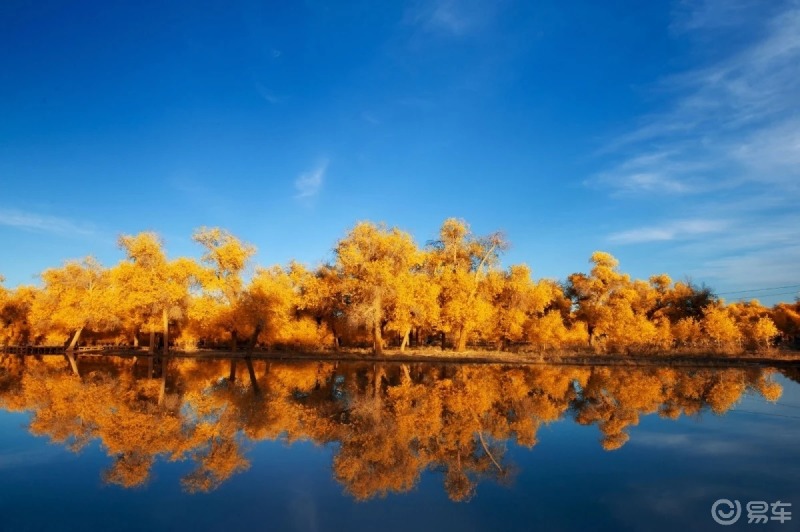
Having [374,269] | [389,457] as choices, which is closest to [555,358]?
[374,269]

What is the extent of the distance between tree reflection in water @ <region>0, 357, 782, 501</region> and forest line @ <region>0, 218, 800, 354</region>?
37.4ft

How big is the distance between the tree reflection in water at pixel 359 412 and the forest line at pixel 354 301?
37.4ft

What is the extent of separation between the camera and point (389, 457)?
38.3ft

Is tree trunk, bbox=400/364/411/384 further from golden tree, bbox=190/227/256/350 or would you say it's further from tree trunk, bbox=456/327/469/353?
golden tree, bbox=190/227/256/350

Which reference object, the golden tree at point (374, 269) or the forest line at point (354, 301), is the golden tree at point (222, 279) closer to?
the forest line at point (354, 301)

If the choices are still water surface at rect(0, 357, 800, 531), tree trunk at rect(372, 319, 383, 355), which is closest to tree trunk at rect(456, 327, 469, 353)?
tree trunk at rect(372, 319, 383, 355)

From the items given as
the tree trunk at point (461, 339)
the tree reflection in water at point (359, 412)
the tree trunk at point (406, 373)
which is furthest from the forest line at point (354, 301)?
the tree reflection in water at point (359, 412)

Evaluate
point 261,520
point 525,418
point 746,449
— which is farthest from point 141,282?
point 746,449

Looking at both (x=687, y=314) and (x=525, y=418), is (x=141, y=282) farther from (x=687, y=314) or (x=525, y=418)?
(x=687, y=314)

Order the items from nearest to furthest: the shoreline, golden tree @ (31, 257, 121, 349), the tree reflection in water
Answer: the tree reflection in water → the shoreline → golden tree @ (31, 257, 121, 349)

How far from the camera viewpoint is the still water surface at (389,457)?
8312 millimetres

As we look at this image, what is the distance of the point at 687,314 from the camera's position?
65500mm

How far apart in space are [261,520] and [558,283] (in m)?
67.3

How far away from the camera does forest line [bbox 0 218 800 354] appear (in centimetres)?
4153
